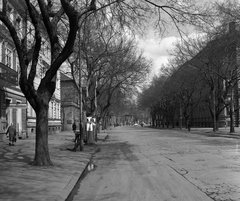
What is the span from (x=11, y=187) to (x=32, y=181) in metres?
0.89

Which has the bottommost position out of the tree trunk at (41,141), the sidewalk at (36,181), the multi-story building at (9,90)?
the sidewalk at (36,181)

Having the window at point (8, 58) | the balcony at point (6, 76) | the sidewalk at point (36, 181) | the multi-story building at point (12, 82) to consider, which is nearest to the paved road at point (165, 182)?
the sidewalk at point (36, 181)

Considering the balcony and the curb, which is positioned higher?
the balcony

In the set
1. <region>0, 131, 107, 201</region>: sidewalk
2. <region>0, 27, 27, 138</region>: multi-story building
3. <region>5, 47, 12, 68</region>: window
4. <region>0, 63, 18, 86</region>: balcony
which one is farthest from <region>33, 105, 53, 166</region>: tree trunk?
<region>5, 47, 12, 68</region>: window

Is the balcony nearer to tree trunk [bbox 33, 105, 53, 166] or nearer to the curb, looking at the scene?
tree trunk [bbox 33, 105, 53, 166]

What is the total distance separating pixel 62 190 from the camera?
762 centimetres

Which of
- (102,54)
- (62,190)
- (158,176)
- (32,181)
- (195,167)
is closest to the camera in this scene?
(62,190)

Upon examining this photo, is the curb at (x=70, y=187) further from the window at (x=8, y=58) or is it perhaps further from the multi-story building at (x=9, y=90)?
the window at (x=8, y=58)

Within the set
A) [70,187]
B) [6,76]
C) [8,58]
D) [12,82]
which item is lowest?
[70,187]

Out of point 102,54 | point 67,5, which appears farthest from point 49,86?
point 102,54

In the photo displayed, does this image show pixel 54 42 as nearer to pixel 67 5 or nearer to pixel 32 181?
pixel 67 5

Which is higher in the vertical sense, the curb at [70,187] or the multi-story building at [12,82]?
the multi-story building at [12,82]

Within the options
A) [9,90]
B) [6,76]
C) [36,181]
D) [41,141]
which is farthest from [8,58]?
[36,181]

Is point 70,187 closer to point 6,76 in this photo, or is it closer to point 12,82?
point 6,76
